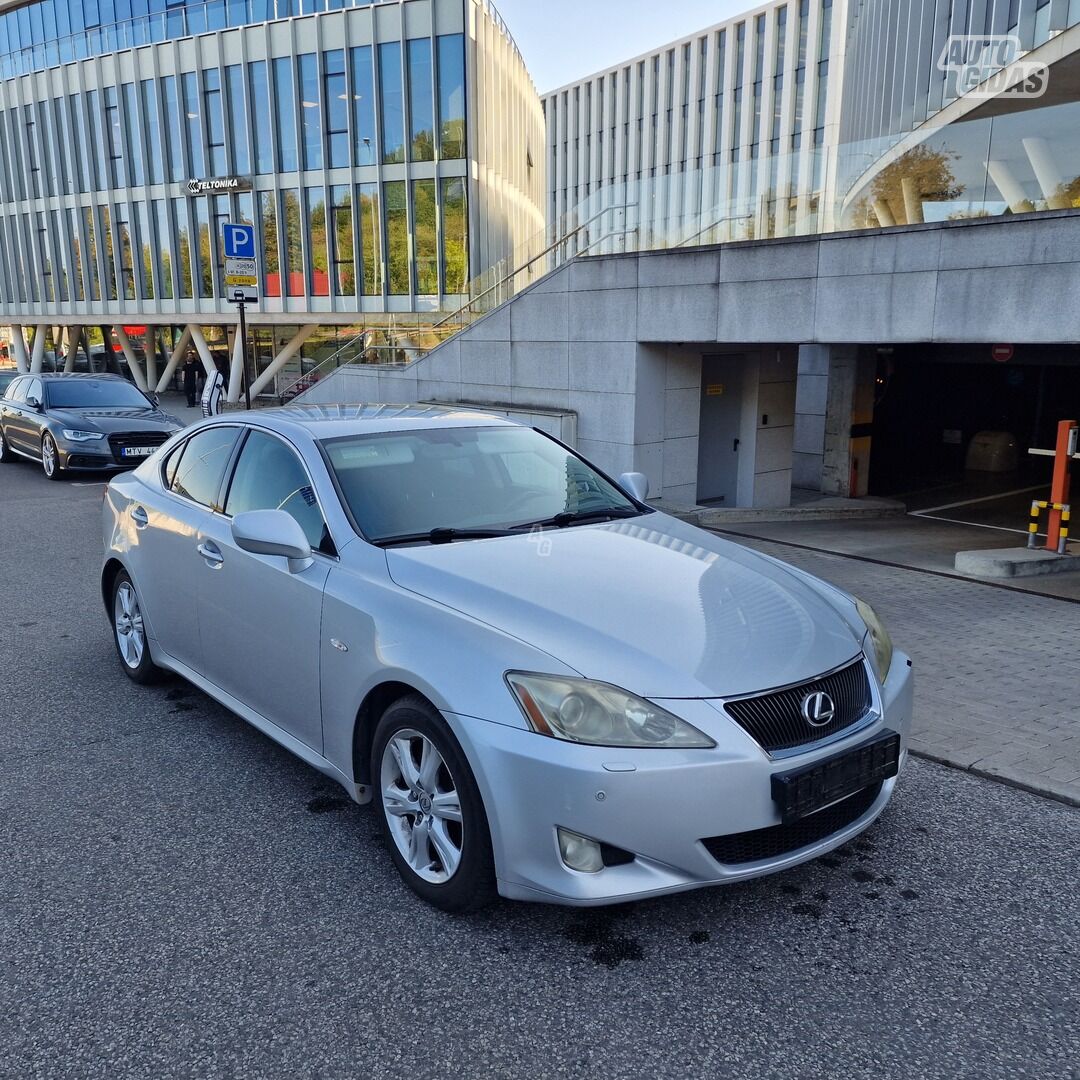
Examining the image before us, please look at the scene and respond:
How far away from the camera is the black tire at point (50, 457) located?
15039 mm

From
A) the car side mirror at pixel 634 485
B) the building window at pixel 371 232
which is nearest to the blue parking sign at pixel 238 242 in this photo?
the car side mirror at pixel 634 485

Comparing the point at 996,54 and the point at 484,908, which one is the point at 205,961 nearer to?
the point at 484,908

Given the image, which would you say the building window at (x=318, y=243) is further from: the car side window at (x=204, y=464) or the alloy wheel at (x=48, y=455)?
the car side window at (x=204, y=464)

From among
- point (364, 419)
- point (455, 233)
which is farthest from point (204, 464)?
point (455, 233)

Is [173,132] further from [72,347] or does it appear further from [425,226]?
[72,347]

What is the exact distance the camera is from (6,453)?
58.9 feet

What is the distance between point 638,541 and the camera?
13.7 feet

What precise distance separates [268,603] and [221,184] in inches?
1276

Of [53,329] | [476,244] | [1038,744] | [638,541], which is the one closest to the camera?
[638,541]

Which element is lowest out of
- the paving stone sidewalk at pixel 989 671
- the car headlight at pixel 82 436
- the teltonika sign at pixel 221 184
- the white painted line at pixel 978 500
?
the white painted line at pixel 978 500

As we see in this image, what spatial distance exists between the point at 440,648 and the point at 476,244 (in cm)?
2869

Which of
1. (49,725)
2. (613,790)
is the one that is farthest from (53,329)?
(613,790)

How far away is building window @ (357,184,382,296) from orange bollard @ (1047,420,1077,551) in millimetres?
24737

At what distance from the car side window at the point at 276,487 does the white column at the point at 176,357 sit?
116 ft
